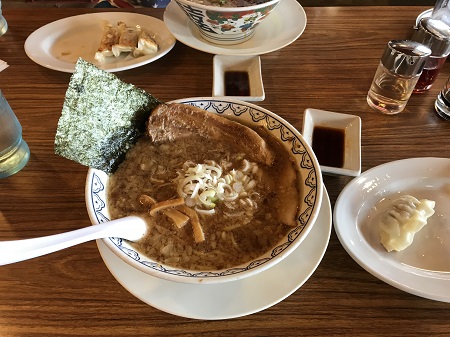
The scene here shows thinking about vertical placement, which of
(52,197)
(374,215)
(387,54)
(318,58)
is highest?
(387,54)

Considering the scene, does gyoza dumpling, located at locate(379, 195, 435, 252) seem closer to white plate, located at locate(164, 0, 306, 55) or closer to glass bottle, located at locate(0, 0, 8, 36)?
white plate, located at locate(164, 0, 306, 55)

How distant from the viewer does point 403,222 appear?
1.02m

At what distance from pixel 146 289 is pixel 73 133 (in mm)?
433

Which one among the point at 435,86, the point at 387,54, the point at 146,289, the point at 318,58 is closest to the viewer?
the point at 146,289

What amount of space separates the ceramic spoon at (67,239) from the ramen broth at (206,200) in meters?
0.04

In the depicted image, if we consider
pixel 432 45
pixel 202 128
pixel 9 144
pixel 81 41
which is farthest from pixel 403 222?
pixel 81 41

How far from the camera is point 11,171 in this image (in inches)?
48.2

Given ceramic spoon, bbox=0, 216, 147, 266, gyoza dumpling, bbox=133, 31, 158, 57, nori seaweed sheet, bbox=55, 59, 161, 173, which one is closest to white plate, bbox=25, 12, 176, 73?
gyoza dumpling, bbox=133, 31, 158, 57

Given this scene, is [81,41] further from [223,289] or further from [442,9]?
[442,9]

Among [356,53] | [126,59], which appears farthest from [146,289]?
[356,53]

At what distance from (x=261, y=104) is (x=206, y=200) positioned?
0.59 metres

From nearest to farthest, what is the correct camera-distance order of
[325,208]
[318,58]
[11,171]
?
[325,208]
[11,171]
[318,58]

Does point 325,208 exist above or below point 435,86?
below

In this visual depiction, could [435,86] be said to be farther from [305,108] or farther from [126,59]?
[126,59]
